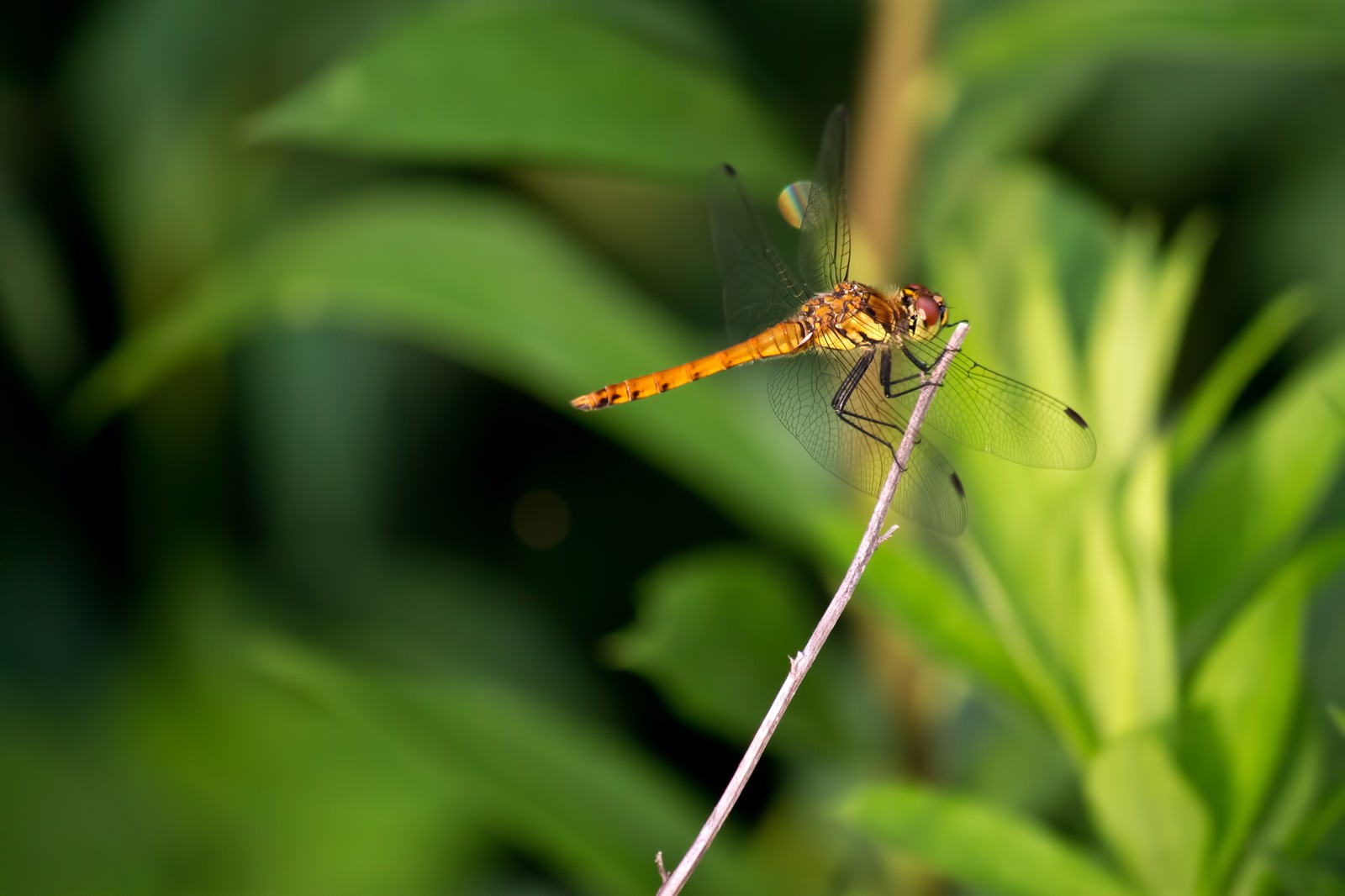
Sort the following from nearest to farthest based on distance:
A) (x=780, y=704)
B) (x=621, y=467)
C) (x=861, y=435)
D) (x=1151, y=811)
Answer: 1. (x=780, y=704)
2. (x=1151, y=811)
3. (x=861, y=435)
4. (x=621, y=467)

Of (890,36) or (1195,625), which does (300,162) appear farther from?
(1195,625)

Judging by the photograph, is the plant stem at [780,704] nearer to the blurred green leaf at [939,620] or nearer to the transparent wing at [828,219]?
the blurred green leaf at [939,620]

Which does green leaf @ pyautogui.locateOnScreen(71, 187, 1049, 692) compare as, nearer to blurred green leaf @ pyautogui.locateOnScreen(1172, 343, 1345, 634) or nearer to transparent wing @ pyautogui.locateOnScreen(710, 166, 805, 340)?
transparent wing @ pyautogui.locateOnScreen(710, 166, 805, 340)

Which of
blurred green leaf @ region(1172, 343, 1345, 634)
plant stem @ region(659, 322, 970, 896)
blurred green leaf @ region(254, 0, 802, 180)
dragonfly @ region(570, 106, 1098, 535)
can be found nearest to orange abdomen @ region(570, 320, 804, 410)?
dragonfly @ region(570, 106, 1098, 535)

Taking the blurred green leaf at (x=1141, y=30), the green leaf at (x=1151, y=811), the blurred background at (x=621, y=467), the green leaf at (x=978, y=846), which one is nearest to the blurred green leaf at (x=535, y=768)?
the blurred background at (x=621, y=467)

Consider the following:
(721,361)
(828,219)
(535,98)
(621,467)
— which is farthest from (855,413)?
(621,467)

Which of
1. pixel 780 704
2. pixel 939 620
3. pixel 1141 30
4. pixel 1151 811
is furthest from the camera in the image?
pixel 1141 30

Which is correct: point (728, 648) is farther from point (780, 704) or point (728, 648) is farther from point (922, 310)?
point (780, 704)

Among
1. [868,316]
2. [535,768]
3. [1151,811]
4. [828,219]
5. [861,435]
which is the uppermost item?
[828,219]

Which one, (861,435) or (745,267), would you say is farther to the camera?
(745,267)
